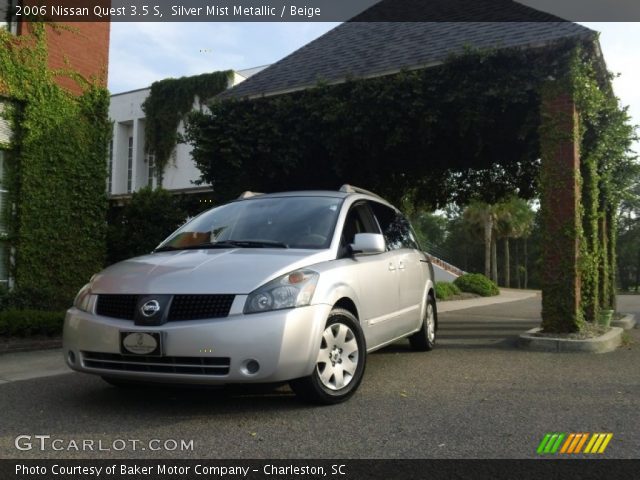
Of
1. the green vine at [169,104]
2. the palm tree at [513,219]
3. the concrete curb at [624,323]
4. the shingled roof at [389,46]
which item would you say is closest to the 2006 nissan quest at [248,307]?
the shingled roof at [389,46]

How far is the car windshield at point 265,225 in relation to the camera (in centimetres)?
504

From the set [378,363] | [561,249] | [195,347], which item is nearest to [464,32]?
[561,249]

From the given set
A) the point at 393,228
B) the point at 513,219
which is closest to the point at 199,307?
the point at 393,228

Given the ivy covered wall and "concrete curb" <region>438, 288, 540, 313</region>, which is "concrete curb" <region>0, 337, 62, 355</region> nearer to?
the ivy covered wall

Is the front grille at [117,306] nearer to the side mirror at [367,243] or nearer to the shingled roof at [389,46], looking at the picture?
the side mirror at [367,243]

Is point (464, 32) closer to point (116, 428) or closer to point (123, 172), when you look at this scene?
point (116, 428)

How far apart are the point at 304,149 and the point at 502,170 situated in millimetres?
5082

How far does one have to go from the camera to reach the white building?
30875 millimetres

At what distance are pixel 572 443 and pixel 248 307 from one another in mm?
2237

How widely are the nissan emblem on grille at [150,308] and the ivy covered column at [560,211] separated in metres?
5.84

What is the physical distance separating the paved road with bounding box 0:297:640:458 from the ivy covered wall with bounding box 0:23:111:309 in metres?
5.36

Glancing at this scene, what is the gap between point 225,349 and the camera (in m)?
3.88

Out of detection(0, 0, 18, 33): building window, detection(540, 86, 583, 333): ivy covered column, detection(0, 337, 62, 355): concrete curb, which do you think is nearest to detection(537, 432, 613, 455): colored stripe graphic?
detection(540, 86, 583, 333): ivy covered column

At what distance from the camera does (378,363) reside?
21.1 feet
